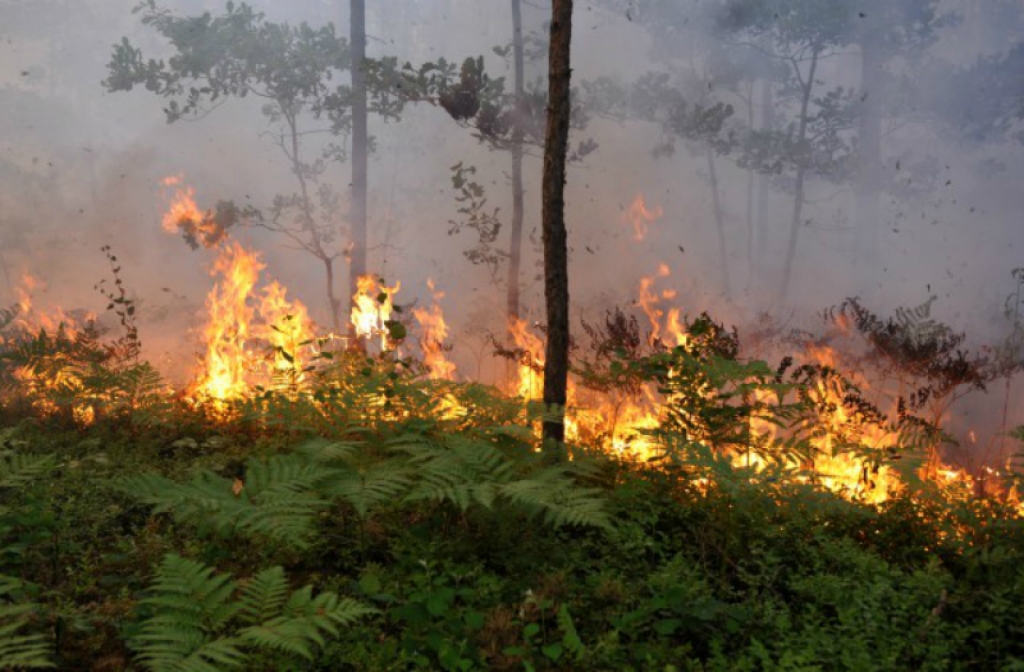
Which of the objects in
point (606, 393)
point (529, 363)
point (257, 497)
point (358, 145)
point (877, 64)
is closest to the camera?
point (257, 497)

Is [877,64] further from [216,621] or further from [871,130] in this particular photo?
[216,621]

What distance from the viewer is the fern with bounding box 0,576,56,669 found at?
1.98 meters

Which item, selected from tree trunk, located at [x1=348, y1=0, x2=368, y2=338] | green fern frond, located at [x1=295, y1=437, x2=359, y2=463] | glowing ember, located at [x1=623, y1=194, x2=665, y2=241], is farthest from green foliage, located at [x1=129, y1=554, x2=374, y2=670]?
glowing ember, located at [x1=623, y1=194, x2=665, y2=241]

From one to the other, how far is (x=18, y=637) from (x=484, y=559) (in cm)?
197

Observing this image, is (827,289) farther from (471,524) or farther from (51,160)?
(51,160)

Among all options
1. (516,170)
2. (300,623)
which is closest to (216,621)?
(300,623)

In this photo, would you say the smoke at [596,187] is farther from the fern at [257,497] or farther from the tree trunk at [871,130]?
the fern at [257,497]

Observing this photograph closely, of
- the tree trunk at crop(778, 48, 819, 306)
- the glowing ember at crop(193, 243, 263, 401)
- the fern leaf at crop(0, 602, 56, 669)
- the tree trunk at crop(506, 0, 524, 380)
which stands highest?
the tree trunk at crop(778, 48, 819, 306)

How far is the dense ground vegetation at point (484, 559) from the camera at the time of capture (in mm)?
2611

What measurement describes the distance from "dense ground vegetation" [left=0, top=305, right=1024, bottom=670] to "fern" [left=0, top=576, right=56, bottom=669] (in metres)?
0.02

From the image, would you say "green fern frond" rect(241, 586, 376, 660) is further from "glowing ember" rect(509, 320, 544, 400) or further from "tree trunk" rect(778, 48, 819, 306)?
"tree trunk" rect(778, 48, 819, 306)

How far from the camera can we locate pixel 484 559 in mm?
3494

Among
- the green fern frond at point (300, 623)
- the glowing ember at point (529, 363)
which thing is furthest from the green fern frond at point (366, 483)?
the glowing ember at point (529, 363)

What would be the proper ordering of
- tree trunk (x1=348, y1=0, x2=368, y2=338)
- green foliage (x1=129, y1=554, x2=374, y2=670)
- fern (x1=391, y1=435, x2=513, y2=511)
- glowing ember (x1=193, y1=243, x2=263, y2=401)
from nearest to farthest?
green foliage (x1=129, y1=554, x2=374, y2=670) → fern (x1=391, y1=435, x2=513, y2=511) → glowing ember (x1=193, y1=243, x2=263, y2=401) → tree trunk (x1=348, y1=0, x2=368, y2=338)
